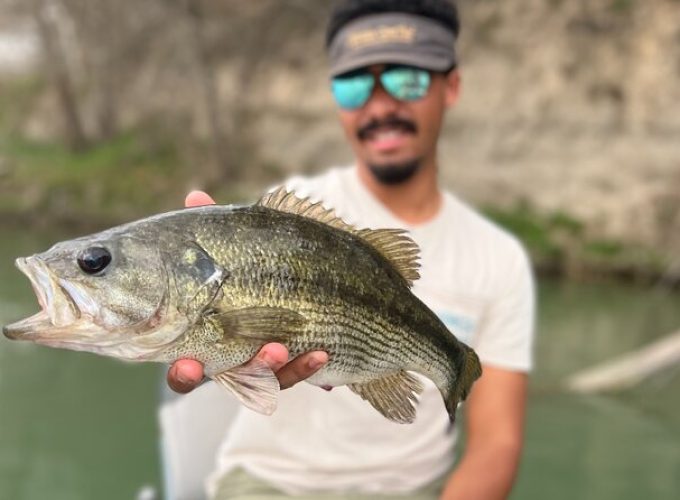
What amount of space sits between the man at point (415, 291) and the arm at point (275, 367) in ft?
2.99

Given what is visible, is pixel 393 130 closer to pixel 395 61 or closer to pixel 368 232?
pixel 395 61

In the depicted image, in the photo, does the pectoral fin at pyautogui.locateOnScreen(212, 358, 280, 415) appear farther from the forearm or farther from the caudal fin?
the forearm

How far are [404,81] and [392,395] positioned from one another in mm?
1298

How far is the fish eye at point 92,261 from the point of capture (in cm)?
141

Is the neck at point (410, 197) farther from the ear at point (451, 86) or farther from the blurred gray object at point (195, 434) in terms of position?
the blurred gray object at point (195, 434)

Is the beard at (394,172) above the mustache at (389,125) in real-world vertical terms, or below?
below

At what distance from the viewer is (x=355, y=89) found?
8.59 ft

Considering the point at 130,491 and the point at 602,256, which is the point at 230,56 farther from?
the point at 130,491

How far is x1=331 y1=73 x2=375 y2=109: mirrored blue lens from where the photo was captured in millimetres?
2613

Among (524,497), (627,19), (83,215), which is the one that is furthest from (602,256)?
(83,215)

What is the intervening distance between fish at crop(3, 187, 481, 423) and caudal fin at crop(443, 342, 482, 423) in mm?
163

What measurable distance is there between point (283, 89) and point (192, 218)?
Answer: 609 inches

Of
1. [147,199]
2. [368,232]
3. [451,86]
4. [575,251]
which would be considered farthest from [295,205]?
[147,199]

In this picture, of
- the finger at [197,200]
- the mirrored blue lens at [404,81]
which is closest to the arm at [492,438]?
the mirrored blue lens at [404,81]
